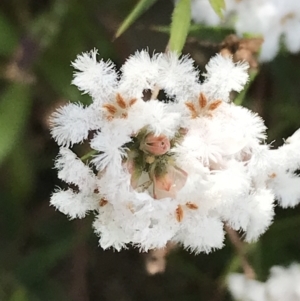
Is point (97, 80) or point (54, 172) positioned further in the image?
point (54, 172)

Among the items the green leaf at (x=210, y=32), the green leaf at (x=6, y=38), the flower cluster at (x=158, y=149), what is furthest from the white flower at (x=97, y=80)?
the green leaf at (x=6, y=38)

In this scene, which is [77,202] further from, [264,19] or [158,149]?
[264,19]

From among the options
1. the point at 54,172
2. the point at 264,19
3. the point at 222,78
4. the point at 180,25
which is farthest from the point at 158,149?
the point at 54,172

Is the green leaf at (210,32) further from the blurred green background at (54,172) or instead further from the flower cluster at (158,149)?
the flower cluster at (158,149)

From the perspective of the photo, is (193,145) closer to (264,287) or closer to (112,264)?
(264,287)

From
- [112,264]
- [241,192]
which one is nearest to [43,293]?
[112,264]

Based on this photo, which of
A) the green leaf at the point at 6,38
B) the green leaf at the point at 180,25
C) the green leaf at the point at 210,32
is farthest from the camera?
the green leaf at the point at 6,38

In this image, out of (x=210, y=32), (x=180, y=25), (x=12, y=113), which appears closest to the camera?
(x=180, y=25)
